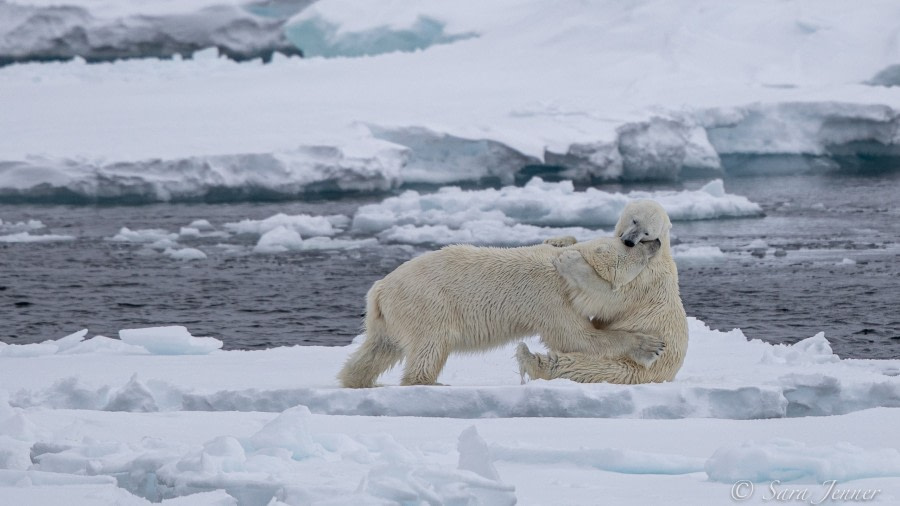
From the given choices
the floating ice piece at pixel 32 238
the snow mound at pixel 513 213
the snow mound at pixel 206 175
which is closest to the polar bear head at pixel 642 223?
the snow mound at pixel 513 213

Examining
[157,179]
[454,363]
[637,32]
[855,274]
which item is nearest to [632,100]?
[637,32]

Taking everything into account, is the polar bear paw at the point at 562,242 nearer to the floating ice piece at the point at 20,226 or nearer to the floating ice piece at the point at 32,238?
the floating ice piece at the point at 32,238

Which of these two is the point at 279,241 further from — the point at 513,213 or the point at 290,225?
the point at 513,213

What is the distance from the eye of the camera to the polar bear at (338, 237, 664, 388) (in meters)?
5.02

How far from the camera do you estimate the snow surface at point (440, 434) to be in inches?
124

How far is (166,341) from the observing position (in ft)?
20.5

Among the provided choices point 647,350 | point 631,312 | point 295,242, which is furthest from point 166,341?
point 295,242

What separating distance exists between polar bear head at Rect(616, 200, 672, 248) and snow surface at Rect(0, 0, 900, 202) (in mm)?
12922

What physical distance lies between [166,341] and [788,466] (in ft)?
12.2

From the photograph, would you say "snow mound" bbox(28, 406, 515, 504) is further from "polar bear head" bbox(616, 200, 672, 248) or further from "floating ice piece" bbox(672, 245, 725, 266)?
"floating ice piece" bbox(672, 245, 725, 266)

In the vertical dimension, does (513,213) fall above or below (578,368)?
below

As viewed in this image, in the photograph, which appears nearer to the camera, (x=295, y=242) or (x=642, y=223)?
(x=642, y=223)

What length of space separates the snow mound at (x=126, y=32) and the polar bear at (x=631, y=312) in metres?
27.8

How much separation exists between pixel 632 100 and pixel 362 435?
18.2 m
